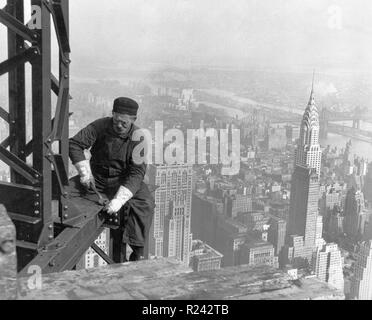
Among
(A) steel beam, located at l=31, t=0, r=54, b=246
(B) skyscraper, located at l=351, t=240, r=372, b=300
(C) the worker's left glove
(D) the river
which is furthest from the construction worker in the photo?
(D) the river

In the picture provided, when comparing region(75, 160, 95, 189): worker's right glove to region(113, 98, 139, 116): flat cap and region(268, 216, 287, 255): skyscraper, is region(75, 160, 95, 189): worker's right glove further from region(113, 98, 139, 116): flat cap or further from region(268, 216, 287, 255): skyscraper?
region(268, 216, 287, 255): skyscraper

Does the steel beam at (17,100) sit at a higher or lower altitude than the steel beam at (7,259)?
higher

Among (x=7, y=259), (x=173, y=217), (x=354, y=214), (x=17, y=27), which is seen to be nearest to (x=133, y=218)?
(x=17, y=27)

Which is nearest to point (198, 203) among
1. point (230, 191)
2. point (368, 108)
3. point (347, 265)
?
point (230, 191)

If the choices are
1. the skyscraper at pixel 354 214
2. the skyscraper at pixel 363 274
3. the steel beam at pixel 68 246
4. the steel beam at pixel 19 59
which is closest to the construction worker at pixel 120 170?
the steel beam at pixel 68 246

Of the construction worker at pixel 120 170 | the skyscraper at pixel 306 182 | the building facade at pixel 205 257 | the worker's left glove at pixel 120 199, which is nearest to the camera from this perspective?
the worker's left glove at pixel 120 199

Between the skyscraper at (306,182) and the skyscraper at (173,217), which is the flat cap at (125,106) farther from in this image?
the skyscraper at (306,182)

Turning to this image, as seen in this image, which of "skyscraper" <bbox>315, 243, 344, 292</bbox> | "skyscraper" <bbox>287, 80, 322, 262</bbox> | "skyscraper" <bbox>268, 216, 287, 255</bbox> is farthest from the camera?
"skyscraper" <bbox>287, 80, 322, 262</bbox>
